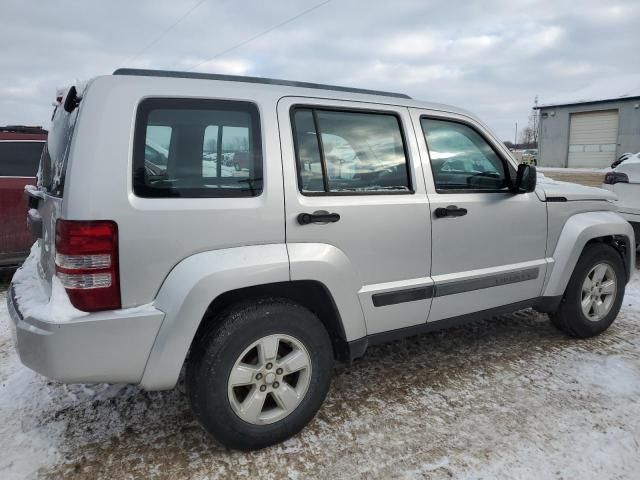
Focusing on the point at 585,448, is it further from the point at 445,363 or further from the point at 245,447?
the point at 245,447

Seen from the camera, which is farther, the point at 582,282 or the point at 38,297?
the point at 582,282

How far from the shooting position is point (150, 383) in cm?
217

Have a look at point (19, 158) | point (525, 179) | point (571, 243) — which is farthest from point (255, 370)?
point (19, 158)

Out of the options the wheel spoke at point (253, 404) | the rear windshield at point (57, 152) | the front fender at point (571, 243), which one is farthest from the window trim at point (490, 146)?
the rear windshield at point (57, 152)

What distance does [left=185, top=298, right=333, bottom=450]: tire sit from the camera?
2.25 m

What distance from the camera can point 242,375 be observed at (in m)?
2.32

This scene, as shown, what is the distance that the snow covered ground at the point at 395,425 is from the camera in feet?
7.59

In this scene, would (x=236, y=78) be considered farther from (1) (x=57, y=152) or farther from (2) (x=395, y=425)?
(2) (x=395, y=425)

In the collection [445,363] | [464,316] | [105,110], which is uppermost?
[105,110]

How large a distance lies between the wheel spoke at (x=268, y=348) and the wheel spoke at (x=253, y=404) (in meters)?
0.16

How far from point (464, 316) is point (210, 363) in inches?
69.9

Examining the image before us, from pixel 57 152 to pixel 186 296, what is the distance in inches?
41.1

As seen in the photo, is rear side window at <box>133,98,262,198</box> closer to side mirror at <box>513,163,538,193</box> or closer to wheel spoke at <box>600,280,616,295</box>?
side mirror at <box>513,163,538,193</box>

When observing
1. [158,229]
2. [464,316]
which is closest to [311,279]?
[158,229]
